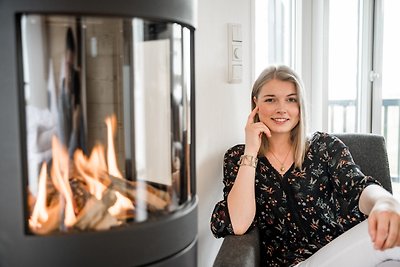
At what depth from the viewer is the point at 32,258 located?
3.07 feet

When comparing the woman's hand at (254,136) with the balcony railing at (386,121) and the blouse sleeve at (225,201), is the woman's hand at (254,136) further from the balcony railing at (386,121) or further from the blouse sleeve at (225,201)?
the balcony railing at (386,121)

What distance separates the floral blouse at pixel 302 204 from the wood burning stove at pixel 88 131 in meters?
0.61

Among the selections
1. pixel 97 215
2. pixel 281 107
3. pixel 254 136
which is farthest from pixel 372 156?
pixel 97 215

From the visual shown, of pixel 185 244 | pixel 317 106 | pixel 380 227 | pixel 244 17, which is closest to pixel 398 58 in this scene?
pixel 317 106

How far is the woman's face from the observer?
1677mm

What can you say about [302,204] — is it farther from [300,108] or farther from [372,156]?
[372,156]

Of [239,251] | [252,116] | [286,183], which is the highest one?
[252,116]

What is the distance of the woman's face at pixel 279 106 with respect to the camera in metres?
1.68

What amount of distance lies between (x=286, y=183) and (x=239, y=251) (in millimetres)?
379

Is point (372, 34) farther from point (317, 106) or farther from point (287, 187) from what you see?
point (287, 187)

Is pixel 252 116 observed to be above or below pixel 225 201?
above

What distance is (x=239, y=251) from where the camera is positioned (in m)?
1.40

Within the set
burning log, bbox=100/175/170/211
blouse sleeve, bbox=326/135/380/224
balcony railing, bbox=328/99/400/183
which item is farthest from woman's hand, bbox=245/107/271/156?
balcony railing, bbox=328/99/400/183

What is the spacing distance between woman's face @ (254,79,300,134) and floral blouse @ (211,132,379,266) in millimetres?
142
